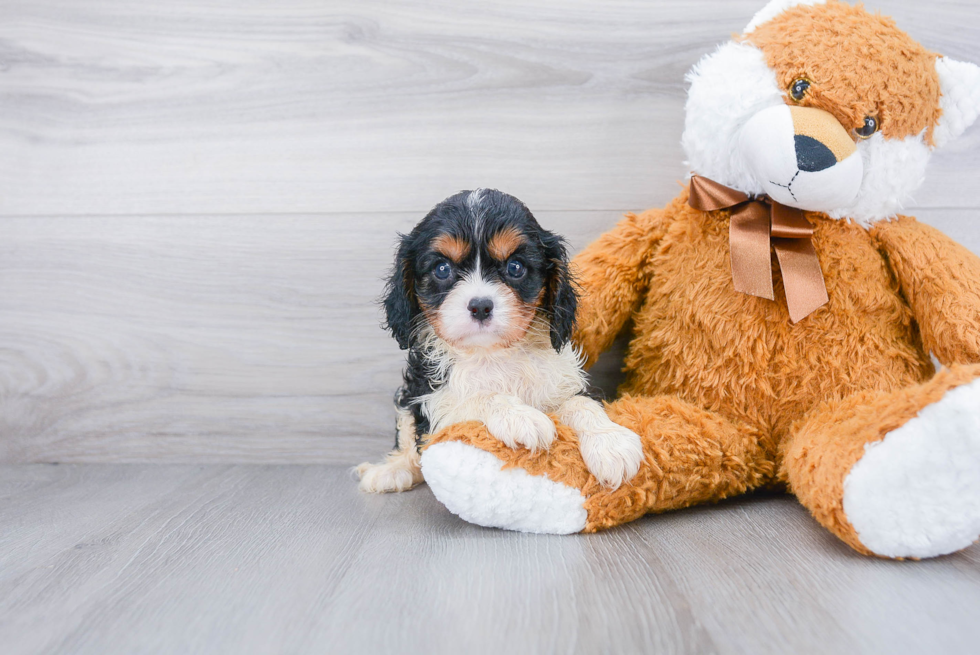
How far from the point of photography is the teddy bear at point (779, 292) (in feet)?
3.94

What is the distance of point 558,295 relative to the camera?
131 cm

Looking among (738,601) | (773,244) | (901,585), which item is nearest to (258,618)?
(738,601)

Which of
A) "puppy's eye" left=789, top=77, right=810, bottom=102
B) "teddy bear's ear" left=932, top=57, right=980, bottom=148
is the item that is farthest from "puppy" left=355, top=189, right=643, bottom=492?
"teddy bear's ear" left=932, top=57, right=980, bottom=148

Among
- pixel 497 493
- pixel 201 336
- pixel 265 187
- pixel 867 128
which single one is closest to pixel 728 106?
pixel 867 128

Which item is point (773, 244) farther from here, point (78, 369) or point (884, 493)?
point (78, 369)

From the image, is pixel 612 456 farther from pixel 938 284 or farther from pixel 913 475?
pixel 938 284

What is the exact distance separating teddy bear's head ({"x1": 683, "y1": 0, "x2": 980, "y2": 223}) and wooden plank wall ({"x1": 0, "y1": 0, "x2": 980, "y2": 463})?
350mm

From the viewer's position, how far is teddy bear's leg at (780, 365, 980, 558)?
3.19 feet

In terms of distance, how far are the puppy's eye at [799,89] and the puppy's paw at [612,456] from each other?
722mm

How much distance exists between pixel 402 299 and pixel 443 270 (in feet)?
0.42

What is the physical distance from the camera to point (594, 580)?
3.35 feet

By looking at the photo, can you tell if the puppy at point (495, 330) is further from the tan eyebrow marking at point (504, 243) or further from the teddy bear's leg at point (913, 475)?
the teddy bear's leg at point (913, 475)

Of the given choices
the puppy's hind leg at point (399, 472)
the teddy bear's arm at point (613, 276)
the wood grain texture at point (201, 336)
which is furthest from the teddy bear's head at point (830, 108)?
the puppy's hind leg at point (399, 472)

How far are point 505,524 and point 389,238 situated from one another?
84cm
